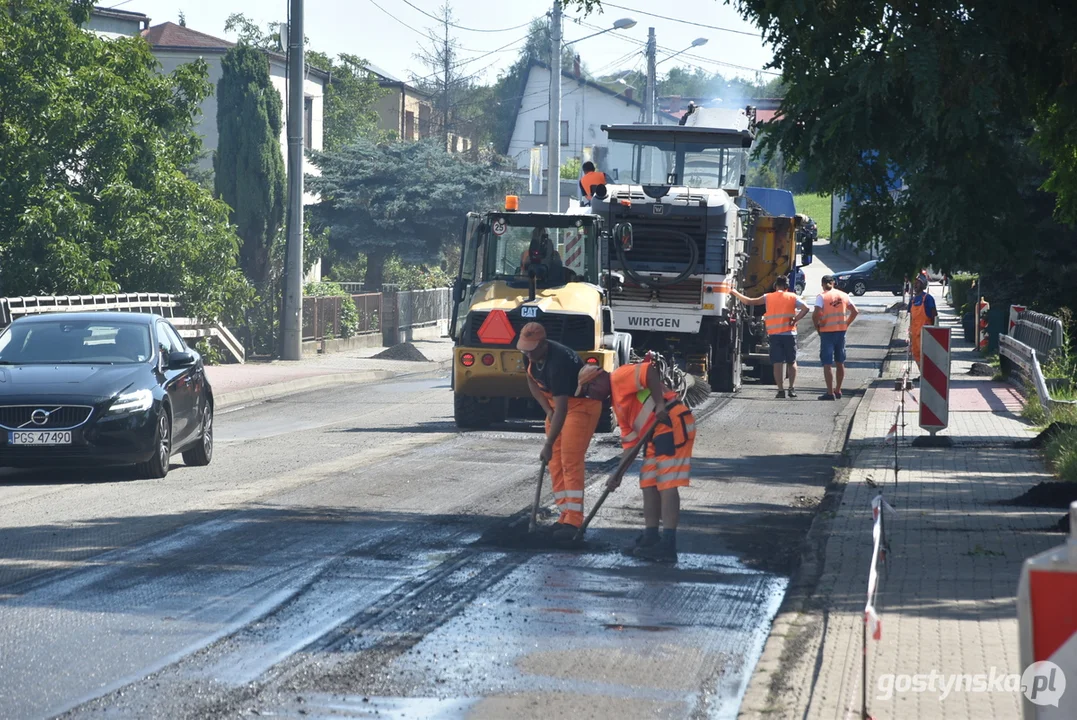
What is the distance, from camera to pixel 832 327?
21.9 m

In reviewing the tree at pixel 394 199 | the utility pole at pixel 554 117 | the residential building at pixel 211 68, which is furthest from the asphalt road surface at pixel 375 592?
the residential building at pixel 211 68

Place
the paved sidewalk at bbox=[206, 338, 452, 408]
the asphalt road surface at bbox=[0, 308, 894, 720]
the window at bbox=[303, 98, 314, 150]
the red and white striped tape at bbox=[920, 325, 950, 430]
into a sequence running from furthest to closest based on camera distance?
the window at bbox=[303, 98, 314, 150] → the paved sidewalk at bbox=[206, 338, 452, 408] → the red and white striped tape at bbox=[920, 325, 950, 430] → the asphalt road surface at bbox=[0, 308, 894, 720]

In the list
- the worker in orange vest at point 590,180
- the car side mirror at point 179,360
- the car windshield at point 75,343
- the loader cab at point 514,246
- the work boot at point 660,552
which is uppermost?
the worker in orange vest at point 590,180

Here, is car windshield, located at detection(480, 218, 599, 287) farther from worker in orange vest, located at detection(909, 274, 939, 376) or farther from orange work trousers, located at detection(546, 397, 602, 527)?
worker in orange vest, located at detection(909, 274, 939, 376)

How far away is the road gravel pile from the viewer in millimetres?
33250

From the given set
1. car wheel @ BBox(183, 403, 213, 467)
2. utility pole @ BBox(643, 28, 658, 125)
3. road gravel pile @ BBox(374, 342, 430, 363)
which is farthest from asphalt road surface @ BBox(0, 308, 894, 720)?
utility pole @ BBox(643, 28, 658, 125)

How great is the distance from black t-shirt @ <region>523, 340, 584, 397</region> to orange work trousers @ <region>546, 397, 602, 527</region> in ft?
0.44

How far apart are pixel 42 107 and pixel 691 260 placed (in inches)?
454

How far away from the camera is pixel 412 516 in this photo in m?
11.0

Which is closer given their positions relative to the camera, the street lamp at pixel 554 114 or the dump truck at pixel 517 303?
the dump truck at pixel 517 303

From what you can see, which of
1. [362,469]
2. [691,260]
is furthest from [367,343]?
[362,469]

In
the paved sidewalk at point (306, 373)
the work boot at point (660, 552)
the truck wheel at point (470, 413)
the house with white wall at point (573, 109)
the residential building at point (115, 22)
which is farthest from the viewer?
the house with white wall at point (573, 109)

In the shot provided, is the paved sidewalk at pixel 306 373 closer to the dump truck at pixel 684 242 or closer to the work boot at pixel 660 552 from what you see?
the dump truck at pixel 684 242

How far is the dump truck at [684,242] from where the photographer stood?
21750 millimetres
